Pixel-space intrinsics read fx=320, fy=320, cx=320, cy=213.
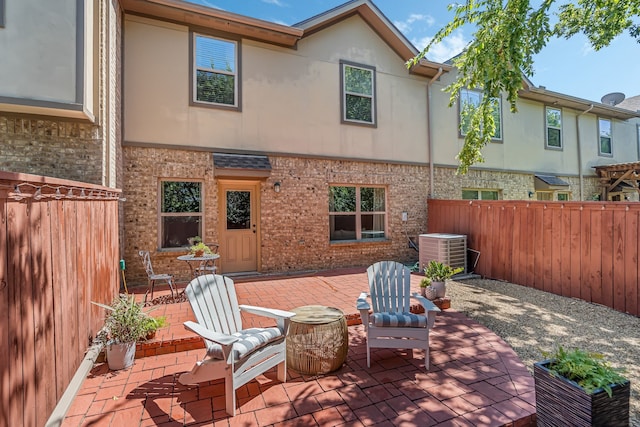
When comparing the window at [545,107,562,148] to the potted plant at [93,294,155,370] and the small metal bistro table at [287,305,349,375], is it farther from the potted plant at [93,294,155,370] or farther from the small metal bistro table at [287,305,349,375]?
the potted plant at [93,294,155,370]

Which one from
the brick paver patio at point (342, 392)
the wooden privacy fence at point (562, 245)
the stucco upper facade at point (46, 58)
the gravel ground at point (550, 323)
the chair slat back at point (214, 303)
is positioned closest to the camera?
the brick paver patio at point (342, 392)

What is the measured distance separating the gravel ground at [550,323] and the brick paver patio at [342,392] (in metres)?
0.47

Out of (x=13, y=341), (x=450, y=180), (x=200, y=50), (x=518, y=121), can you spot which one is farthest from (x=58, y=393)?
(x=518, y=121)

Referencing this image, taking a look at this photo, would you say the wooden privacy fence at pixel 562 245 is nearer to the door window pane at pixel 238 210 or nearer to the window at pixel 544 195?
the door window pane at pixel 238 210

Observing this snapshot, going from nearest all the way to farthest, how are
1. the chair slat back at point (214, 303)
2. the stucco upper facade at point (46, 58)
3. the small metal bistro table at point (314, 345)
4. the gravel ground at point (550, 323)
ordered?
the chair slat back at point (214, 303) → the small metal bistro table at point (314, 345) → the gravel ground at point (550, 323) → the stucco upper facade at point (46, 58)

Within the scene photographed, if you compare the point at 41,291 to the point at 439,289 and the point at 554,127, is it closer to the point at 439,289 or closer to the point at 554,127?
the point at 439,289

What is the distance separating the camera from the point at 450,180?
34.3ft

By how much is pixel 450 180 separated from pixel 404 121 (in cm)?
254

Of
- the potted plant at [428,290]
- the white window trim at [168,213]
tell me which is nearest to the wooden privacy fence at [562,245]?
the potted plant at [428,290]

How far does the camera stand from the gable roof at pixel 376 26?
27.1 feet

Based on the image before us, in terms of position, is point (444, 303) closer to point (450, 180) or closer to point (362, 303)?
point (362, 303)

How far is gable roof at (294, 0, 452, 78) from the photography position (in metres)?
8.27

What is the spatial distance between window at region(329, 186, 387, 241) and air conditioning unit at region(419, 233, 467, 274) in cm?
153

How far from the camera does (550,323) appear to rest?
16.1 feet
